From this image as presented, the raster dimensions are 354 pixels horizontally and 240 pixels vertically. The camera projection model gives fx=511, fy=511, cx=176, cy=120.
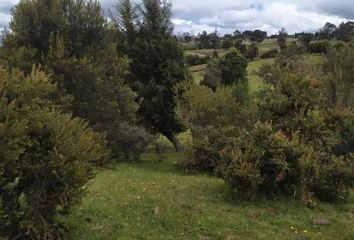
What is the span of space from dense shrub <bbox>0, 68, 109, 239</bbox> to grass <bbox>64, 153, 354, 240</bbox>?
4.42ft

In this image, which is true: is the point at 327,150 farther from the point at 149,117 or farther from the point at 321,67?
the point at 321,67

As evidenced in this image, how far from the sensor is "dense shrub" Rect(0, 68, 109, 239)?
29.0 feet

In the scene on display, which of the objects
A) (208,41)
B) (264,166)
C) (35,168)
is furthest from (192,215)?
(208,41)

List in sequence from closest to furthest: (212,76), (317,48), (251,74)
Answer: (212,76)
(251,74)
(317,48)

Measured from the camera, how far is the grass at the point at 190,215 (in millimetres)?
10969

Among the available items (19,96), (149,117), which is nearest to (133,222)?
(19,96)

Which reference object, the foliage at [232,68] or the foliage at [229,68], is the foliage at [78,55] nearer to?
the foliage at [229,68]

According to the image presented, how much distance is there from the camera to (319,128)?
17203mm

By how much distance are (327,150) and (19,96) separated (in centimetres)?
1144

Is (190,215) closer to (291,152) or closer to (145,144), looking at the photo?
(291,152)

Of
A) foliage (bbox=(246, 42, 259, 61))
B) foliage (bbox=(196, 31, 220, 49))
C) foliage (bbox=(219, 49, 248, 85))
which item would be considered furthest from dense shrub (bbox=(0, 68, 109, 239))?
foliage (bbox=(196, 31, 220, 49))

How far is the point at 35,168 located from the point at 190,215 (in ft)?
14.5

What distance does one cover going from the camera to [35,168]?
8.91 m

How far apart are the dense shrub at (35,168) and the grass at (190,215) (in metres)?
1.35
